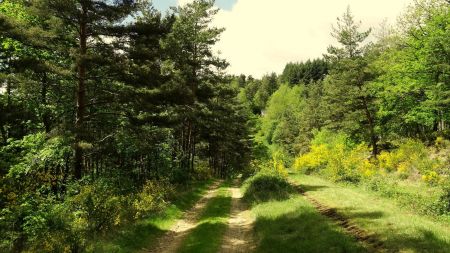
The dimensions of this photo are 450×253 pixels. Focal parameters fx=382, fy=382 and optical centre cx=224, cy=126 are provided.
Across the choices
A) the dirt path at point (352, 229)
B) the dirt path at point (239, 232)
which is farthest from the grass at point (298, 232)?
the dirt path at point (239, 232)

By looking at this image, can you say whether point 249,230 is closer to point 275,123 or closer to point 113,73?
point 113,73

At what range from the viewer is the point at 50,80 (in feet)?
81.8

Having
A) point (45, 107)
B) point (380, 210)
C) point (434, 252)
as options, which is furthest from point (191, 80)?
point (434, 252)

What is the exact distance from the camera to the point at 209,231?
1661 cm

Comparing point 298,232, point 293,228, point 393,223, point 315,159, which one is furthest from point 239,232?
point 315,159

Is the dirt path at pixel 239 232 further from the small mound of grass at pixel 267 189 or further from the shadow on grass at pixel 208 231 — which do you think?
the small mound of grass at pixel 267 189

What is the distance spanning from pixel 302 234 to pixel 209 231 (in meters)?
4.58

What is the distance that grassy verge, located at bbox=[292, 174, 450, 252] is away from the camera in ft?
35.3

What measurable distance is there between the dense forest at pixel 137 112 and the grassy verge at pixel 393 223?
4.32 feet

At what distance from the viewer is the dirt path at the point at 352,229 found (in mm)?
11238

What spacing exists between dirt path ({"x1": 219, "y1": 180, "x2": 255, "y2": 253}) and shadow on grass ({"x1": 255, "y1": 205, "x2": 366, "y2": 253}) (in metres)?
0.49

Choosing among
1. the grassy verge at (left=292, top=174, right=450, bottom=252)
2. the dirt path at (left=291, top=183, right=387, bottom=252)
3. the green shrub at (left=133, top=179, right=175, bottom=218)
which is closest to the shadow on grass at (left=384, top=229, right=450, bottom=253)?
the grassy verge at (left=292, top=174, right=450, bottom=252)

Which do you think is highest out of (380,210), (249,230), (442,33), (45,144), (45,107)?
(442,33)

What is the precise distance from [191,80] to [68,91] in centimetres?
1100
